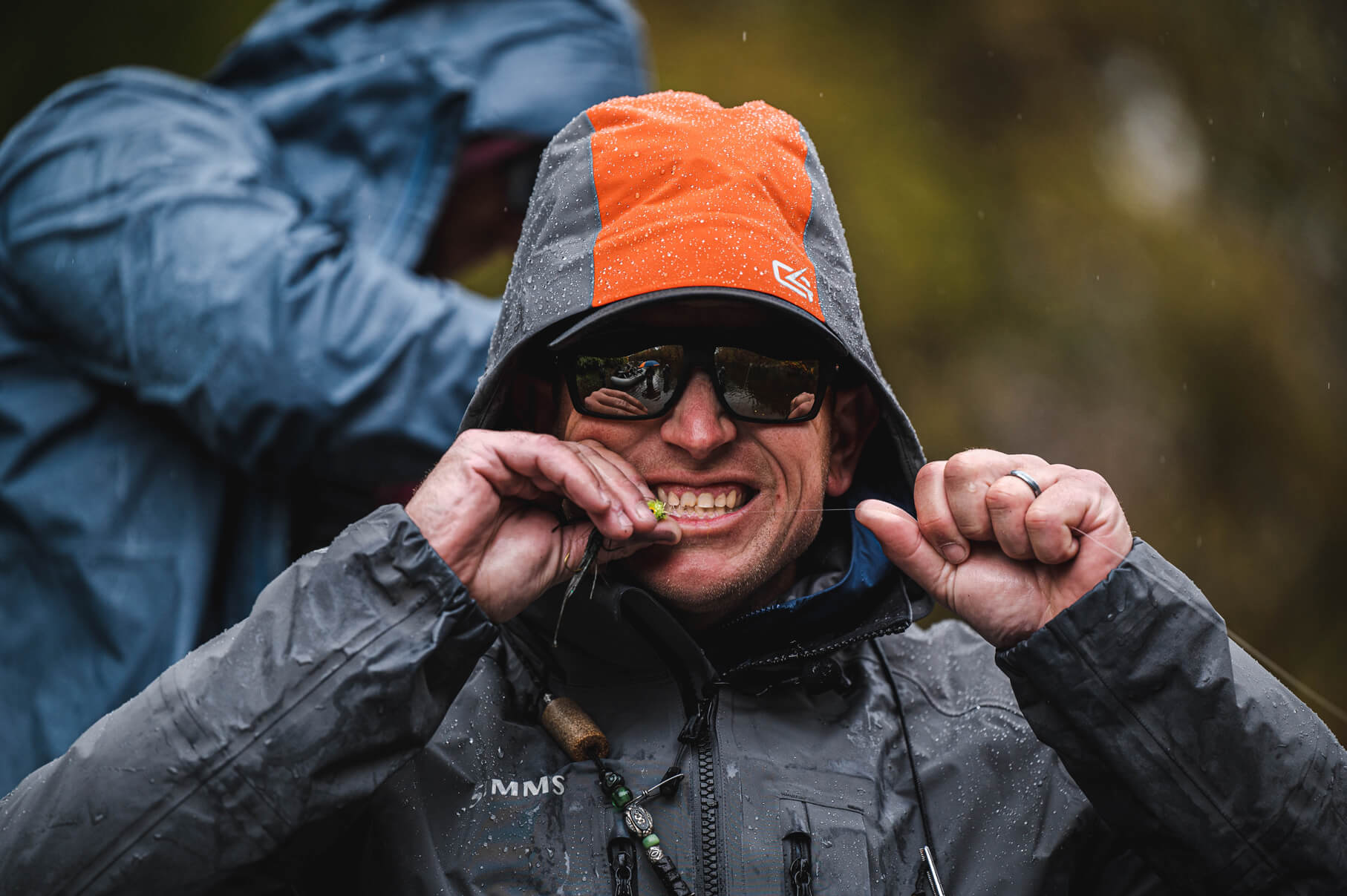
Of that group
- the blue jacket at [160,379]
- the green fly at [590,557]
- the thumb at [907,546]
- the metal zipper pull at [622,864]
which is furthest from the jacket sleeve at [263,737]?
the blue jacket at [160,379]

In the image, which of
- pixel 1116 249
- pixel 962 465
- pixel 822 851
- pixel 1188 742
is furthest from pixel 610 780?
pixel 1116 249

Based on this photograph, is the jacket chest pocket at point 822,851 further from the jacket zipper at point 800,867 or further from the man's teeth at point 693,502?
the man's teeth at point 693,502

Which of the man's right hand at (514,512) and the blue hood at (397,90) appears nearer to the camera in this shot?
the man's right hand at (514,512)

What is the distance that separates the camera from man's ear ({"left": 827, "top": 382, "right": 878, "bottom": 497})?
109 inches

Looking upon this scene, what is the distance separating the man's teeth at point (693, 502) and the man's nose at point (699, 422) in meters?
0.09

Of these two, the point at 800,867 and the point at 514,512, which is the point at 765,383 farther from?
the point at 800,867

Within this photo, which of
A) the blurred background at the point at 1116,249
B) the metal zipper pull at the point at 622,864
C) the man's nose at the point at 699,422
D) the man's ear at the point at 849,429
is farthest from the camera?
the blurred background at the point at 1116,249

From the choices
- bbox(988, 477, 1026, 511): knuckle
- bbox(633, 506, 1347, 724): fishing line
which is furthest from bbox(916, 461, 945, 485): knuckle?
bbox(633, 506, 1347, 724): fishing line

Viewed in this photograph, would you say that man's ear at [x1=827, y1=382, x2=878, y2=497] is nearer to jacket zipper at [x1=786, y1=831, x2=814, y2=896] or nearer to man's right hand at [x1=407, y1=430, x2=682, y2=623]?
man's right hand at [x1=407, y1=430, x2=682, y2=623]

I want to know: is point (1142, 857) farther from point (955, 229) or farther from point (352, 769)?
point (955, 229)

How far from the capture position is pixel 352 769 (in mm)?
1950

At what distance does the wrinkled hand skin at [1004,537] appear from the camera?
2.00 m

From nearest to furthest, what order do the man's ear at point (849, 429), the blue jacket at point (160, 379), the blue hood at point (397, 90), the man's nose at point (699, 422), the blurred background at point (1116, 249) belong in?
the man's nose at point (699, 422) → the man's ear at point (849, 429) → the blue jacket at point (160, 379) → the blue hood at point (397, 90) → the blurred background at point (1116, 249)

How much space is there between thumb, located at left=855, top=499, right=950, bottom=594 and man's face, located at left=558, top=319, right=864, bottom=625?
11.9 inches
